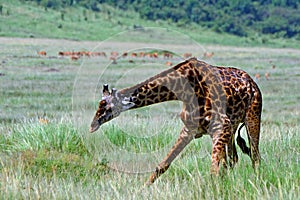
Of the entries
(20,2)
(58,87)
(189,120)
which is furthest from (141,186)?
(20,2)

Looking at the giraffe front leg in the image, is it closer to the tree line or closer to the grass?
the grass

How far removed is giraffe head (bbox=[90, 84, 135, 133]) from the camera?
579cm

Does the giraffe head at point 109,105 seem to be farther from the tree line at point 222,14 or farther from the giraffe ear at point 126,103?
the tree line at point 222,14

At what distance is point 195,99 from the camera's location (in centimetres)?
616

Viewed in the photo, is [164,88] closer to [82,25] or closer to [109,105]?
[109,105]

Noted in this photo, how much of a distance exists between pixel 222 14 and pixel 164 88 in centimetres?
6791

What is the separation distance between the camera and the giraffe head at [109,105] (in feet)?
19.0

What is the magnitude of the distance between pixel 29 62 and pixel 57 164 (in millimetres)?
→ 20620

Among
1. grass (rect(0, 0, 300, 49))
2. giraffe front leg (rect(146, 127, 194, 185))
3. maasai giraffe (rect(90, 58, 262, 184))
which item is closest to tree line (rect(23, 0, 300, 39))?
grass (rect(0, 0, 300, 49))

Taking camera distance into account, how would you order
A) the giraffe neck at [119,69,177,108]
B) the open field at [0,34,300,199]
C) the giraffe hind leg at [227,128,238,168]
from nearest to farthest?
the open field at [0,34,300,199] < the giraffe neck at [119,69,177,108] < the giraffe hind leg at [227,128,238,168]

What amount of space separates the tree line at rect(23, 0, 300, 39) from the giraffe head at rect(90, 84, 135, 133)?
2327 inches

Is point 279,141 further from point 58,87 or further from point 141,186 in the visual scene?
point 58,87

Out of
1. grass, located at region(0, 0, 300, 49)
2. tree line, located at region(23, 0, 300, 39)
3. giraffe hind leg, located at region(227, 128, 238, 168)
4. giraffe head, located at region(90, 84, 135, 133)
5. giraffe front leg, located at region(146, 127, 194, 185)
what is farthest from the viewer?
tree line, located at region(23, 0, 300, 39)

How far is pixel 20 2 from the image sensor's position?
59031 millimetres
